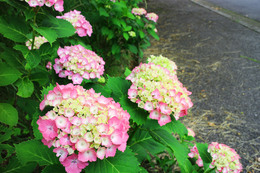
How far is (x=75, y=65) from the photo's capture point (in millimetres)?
1310

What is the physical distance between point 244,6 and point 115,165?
8829 mm

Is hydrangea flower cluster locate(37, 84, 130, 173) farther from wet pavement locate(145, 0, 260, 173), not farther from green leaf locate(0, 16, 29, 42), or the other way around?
wet pavement locate(145, 0, 260, 173)

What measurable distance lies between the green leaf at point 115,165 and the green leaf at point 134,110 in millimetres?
269

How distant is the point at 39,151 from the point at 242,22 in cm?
660

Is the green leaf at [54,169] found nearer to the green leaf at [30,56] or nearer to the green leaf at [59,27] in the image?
the green leaf at [30,56]

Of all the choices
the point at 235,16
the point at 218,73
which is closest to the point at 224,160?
the point at 218,73

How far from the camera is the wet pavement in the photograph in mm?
2490

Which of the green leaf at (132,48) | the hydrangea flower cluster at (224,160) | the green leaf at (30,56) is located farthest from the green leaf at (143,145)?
the green leaf at (132,48)

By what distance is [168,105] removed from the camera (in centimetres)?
105

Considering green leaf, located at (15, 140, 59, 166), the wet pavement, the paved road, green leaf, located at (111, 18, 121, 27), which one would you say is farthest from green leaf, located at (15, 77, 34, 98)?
the paved road

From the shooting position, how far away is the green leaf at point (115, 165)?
777 millimetres

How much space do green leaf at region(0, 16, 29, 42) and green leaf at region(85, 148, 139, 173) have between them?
0.83 m

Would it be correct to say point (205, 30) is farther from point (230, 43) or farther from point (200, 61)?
point (200, 61)

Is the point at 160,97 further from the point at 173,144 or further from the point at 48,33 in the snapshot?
the point at 48,33
